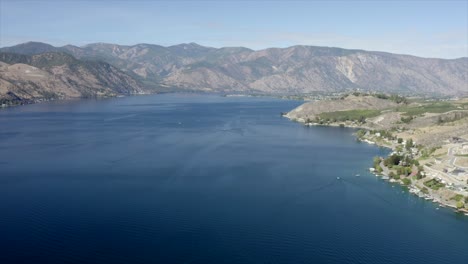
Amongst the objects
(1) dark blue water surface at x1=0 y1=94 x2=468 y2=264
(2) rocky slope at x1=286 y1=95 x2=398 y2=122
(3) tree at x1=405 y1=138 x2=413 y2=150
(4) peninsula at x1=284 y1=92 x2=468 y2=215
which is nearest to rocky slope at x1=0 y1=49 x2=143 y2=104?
(2) rocky slope at x1=286 y1=95 x2=398 y2=122

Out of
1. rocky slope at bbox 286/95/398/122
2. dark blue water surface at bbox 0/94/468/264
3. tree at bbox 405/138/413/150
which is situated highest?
rocky slope at bbox 286/95/398/122

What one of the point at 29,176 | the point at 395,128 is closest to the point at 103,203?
the point at 29,176

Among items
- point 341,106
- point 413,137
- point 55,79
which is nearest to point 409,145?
point 413,137

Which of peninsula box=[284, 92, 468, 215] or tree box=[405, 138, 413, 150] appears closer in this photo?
peninsula box=[284, 92, 468, 215]

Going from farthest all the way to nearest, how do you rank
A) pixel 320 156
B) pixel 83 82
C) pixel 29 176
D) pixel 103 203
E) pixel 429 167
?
1. pixel 83 82
2. pixel 320 156
3. pixel 429 167
4. pixel 29 176
5. pixel 103 203

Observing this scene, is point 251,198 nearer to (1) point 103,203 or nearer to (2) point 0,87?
(1) point 103,203

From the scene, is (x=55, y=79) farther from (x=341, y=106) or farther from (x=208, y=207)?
(x=208, y=207)

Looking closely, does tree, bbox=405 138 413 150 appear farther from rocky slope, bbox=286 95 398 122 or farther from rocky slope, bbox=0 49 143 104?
rocky slope, bbox=0 49 143 104
